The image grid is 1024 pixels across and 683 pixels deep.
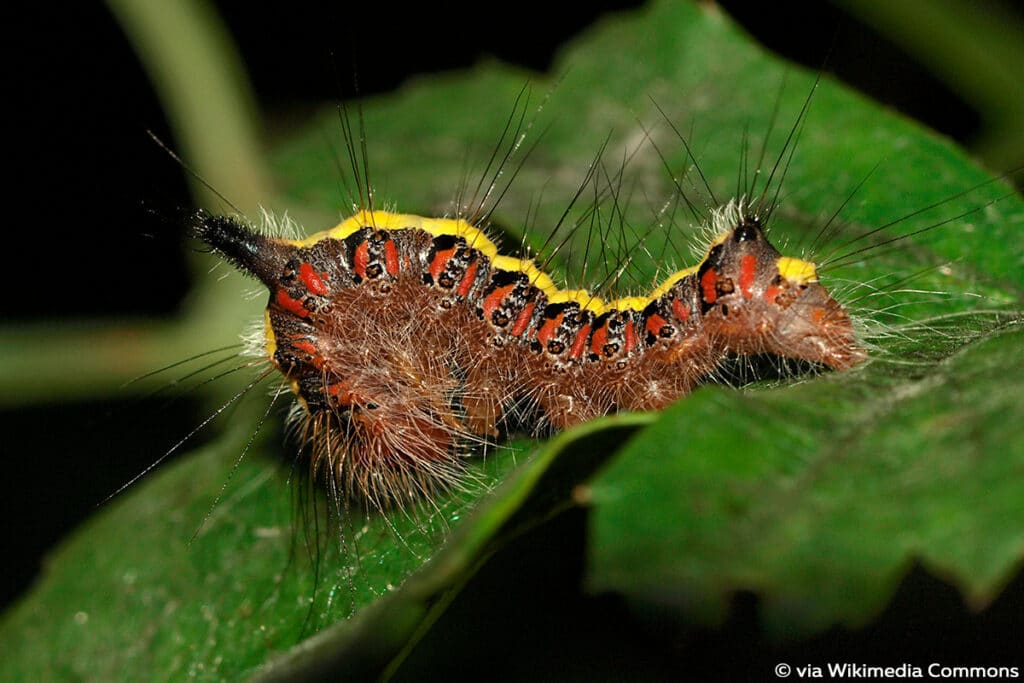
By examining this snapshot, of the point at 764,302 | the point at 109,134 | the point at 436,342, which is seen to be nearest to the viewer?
the point at 764,302

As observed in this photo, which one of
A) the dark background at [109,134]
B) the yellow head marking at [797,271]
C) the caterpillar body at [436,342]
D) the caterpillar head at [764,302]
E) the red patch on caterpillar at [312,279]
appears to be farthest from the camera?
the dark background at [109,134]

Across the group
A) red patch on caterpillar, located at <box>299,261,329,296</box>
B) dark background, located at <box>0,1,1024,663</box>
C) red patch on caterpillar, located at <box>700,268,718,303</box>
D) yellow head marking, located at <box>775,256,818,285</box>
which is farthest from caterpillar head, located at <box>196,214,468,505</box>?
dark background, located at <box>0,1,1024,663</box>

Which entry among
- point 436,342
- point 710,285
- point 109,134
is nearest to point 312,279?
point 436,342

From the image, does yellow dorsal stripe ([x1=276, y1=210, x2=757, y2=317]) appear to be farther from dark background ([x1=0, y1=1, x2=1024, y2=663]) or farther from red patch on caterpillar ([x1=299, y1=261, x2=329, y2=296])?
dark background ([x1=0, y1=1, x2=1024, y2=663])

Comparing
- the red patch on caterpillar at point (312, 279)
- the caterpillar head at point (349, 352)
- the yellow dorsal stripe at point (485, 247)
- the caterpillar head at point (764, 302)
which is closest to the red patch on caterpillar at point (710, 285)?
the caterpillar head at point (764, 302)

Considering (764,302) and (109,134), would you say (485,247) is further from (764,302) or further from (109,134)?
(109,134)

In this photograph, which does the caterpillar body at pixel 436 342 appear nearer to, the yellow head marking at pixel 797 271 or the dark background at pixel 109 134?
the yellow head marking at pixel 797 271
